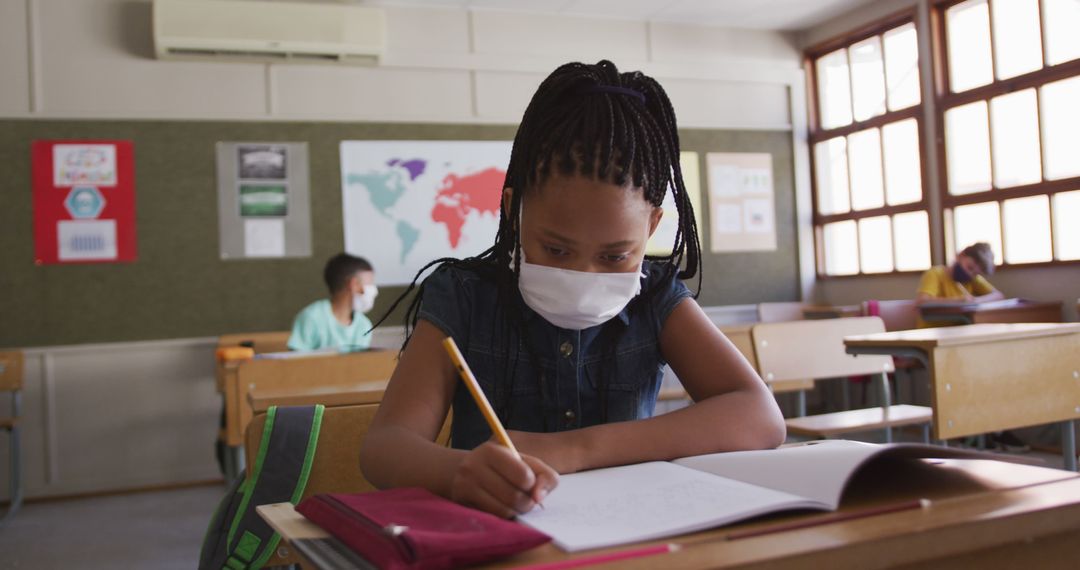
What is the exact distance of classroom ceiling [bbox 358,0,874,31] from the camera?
5.68 metres

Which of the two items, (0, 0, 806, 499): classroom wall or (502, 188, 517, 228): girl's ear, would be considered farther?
(0, 0, 806, 499): classroom wall

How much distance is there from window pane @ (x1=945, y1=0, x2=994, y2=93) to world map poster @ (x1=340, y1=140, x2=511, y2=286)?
2838 millimetres

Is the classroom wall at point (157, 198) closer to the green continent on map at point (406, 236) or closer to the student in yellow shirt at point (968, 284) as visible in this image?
the green continent on map at point (406, 236)

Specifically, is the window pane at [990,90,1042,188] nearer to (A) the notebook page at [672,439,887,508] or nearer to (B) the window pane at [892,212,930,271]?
(B) the window pane at [892,212,930,271]

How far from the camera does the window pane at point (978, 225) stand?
5.13 metres

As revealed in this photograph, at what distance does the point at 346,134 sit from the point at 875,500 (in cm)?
507

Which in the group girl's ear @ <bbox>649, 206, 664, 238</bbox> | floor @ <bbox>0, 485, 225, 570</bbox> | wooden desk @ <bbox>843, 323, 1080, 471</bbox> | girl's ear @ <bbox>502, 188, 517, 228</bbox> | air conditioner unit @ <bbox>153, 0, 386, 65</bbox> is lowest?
floor @ <bbox>0, 485, 225, 570</bbox>

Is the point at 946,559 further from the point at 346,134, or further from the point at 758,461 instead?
the point at 346,134

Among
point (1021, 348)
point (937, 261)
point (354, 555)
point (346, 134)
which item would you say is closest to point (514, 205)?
point (354, 555)

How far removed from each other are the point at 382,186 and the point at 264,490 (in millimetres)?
4277

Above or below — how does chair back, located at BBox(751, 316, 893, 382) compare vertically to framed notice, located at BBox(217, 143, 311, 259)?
below

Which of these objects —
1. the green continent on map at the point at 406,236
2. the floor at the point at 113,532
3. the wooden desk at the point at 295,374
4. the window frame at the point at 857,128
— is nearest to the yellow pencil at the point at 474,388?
the wooden desk at the point at 295,374

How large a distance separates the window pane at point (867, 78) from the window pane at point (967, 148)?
600 mm

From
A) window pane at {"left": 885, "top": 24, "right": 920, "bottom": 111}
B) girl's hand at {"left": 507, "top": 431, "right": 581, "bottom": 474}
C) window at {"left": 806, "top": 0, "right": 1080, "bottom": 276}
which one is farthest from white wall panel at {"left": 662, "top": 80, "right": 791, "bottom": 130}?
girl's hand at {"left": 507, "top": 431, "right": 581, "bottom": 474}
